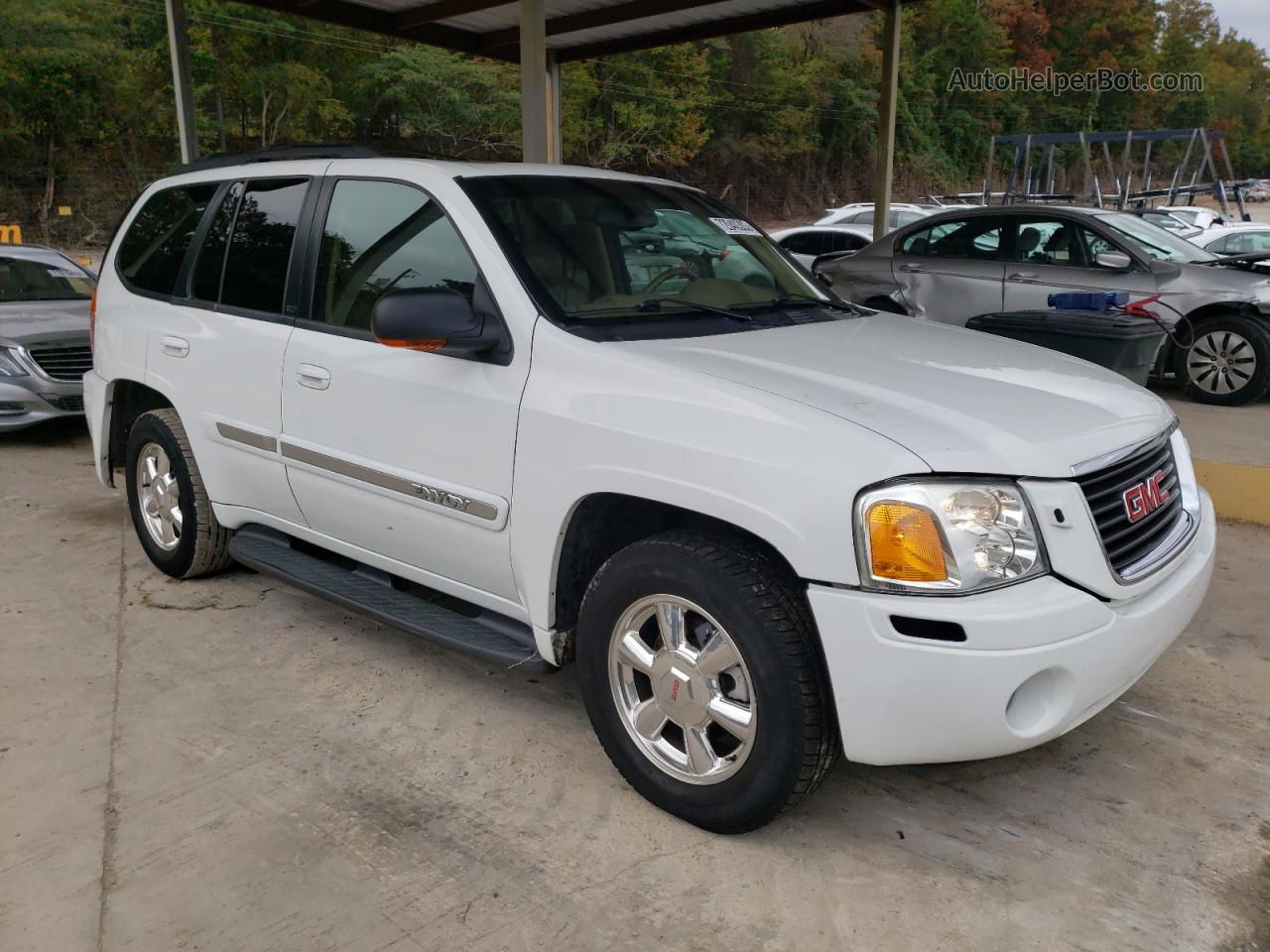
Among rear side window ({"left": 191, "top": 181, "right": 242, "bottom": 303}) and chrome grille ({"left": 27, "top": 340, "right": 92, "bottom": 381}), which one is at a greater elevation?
rear side window ({"left": 191, "top": 181, "right": 242, "bottom": 303})

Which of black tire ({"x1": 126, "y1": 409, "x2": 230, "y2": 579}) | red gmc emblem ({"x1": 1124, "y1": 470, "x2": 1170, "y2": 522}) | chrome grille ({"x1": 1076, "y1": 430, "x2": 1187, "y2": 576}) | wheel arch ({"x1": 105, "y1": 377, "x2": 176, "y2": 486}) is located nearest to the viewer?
chrome grille ({"x1": 1076, "y1": 430, "x2": 1187, "y2": 576})

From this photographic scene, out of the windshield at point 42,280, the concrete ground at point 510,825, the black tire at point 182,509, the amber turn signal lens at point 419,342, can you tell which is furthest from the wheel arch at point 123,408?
the windshield at point 42,280

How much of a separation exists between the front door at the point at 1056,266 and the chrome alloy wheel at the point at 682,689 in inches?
262

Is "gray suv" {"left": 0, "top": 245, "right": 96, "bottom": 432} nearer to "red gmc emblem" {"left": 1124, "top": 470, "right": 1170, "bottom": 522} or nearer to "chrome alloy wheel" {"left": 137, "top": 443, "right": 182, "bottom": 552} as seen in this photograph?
"chrome alloy wheel" {"left": 137, "top": 443, "right": 182, "bottom": 552}

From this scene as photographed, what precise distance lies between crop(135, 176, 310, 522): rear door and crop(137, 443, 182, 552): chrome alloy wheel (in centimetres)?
34

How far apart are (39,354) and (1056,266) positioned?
25.4 feet

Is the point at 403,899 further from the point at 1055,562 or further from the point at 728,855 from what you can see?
the point at 1055,562

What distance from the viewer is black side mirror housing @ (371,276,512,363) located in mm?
2889

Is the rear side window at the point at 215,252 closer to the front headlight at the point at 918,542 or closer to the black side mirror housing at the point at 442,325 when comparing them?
the black side mirror housing at the point at 442,325

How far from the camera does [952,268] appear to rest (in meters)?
9.02

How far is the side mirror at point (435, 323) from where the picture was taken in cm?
289

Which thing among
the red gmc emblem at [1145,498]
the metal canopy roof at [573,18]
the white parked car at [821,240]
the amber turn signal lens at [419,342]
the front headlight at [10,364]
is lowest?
the front headlight at [10,364]

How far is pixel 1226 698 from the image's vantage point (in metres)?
3.54

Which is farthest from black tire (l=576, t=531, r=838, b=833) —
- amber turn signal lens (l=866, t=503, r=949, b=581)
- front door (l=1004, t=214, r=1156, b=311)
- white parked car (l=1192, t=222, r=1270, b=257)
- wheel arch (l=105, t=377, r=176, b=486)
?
white parked car (l=1192, t=222, r=1270, b=257)
